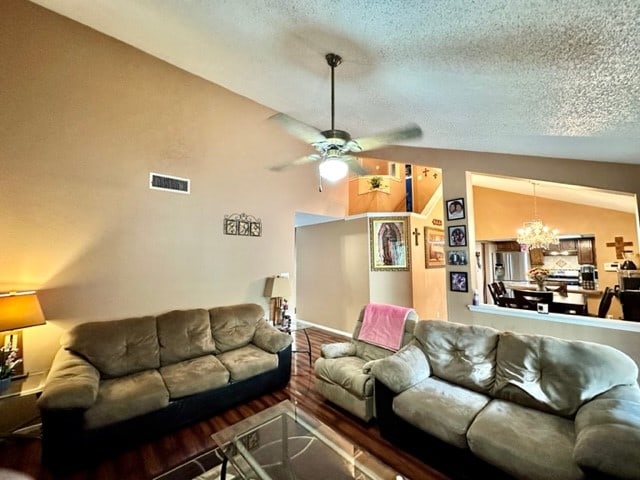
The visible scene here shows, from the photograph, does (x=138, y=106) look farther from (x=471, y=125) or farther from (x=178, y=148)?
(x=471, y=125)

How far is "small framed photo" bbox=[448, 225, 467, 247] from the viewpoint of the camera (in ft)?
12.0

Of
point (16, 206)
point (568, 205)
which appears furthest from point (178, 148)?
point (568, 205)

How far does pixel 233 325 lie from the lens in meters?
3.40

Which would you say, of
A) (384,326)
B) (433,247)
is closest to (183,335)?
(384,326)

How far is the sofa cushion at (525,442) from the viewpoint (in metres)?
1.43

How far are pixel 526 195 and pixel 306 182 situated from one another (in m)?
5.07

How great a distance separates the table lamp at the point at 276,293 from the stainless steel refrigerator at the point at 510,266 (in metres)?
6.65

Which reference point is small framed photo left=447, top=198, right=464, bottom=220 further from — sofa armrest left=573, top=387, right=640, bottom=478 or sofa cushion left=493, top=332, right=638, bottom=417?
sofa armrest left=573, top=387, right=640, bottom=478

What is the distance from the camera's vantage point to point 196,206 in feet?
11.8

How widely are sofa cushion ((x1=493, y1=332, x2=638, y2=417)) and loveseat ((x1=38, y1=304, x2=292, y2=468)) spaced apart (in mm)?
2267

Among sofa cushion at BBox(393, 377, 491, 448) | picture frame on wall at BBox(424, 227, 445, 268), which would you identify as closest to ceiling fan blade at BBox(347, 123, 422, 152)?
sofa cushion at BBox(393, 377, 491, 448)

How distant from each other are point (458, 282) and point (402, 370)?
1.97m

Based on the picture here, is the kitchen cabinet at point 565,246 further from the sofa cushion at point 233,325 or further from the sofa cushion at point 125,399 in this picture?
the sofa cushion at point 125,399

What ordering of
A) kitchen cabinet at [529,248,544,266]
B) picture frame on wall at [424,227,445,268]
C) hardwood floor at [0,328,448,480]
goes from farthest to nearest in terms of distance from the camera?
kitchen cabinet at [529,248,544,266]
picture frame on wall at [424,227,445,268]
hardwood floor at [0,328,448,480]
